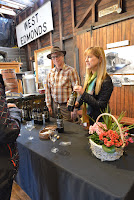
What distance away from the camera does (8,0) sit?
13.7 ft

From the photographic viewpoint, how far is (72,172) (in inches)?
37.2

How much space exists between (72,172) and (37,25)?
5371mm

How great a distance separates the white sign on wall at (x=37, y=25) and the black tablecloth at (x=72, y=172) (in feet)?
14.6

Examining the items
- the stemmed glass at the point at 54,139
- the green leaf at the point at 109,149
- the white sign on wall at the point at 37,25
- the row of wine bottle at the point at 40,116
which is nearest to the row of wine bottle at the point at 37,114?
the row of wine bottle at the point at 40,116

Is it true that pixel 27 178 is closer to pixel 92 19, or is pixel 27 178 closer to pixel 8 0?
pixel 92 19

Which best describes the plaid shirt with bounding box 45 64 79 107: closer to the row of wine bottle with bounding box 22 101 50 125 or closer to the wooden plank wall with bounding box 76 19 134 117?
the row of wine bottle with bounding box 22 101 50 125

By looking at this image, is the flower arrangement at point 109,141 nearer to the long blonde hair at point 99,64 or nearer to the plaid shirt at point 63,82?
the long blonde hair at point 99,64

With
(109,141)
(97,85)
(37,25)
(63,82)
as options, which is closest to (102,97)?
(97,85)

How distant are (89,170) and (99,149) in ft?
0.52

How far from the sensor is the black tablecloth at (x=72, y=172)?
821 mm

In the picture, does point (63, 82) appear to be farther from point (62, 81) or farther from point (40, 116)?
point (40, 116)

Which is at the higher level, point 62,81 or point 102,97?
point 62,81

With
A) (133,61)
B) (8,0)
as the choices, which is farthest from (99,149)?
(8,0)

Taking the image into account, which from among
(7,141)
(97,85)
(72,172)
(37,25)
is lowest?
(72,172)
